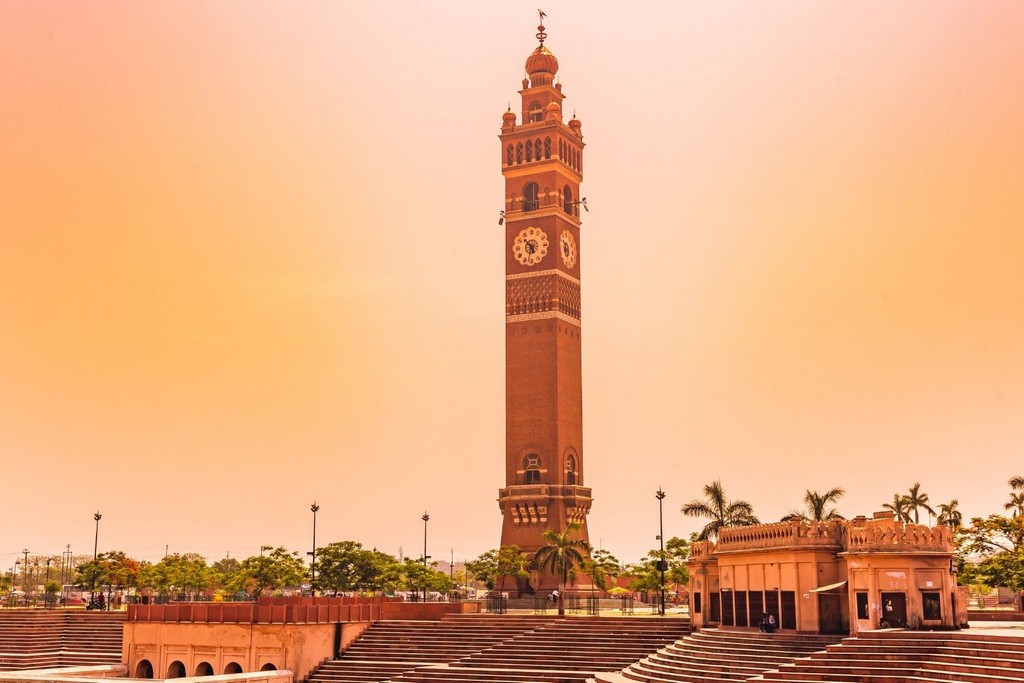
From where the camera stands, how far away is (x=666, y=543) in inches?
2982

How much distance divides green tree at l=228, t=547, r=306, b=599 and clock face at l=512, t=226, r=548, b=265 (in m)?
29.6

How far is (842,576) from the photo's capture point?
128 ft

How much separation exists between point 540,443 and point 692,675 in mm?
50399

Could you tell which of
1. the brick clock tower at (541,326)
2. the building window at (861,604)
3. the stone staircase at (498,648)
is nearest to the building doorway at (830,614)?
the building window at (861,604)

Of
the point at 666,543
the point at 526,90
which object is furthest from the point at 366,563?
the point at 526,90

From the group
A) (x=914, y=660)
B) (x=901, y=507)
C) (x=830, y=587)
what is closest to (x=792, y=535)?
(x=830, y=587)

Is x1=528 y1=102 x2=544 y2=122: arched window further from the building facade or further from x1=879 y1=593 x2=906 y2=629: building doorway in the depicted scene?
x1=879 y1=593 x2=906 y2=629: building doorway

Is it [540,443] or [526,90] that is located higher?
[526,90]

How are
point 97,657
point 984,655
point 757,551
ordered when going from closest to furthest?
point 984,655
point 757,551
point 97,657

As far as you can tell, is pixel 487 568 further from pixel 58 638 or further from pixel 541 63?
pixel 541 63

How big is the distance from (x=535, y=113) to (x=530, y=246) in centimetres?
1077

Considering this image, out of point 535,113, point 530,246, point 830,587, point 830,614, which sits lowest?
point 830,614

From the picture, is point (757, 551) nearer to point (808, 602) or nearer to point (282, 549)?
point (808, 602)

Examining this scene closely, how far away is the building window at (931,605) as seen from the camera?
3697 cm
